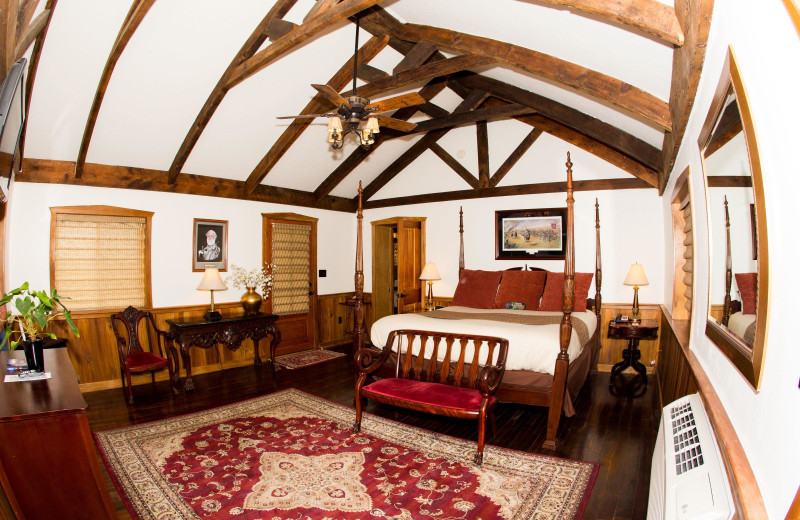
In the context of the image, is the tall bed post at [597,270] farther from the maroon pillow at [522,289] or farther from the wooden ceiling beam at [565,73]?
the wooden ceiling beam at [565,73]

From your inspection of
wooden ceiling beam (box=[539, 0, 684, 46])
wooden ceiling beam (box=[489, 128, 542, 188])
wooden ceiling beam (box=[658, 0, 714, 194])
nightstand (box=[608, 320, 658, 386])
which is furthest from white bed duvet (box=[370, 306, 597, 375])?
wooden ceiling beam (box=[489, 128, 542, 188])

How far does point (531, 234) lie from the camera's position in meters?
6.14

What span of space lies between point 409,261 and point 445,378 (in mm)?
3770

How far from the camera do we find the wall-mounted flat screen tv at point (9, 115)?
6.84 ft

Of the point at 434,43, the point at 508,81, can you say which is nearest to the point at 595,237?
the point at 508,81

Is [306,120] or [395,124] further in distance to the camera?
[306,120]

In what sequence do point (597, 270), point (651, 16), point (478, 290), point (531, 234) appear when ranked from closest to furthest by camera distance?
point (651, 16) → point (597, 270) → point (478, 290) → point (531, 234)

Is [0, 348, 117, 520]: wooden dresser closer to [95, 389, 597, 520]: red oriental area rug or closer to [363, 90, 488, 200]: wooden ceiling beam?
[95, 389, 597, 520]: red oriental area rug

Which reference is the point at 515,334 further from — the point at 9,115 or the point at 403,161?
the point at 403,161

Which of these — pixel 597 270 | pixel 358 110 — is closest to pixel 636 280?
pixel 597 270

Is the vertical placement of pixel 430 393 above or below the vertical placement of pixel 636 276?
below

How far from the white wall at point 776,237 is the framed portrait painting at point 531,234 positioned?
4.63m

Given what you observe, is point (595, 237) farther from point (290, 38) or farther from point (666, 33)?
point (290, 38)

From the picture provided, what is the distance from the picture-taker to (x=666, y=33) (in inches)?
85.4
